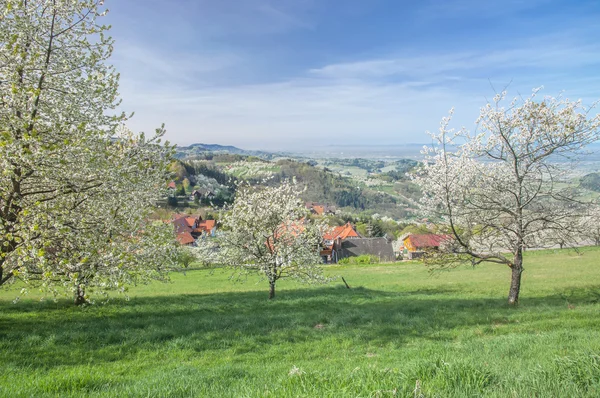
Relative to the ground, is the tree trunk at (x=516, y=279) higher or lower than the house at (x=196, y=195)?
higher

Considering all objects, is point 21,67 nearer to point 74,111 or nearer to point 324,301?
point 74,111

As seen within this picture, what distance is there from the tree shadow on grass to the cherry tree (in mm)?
1693

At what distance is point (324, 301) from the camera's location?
1941 cm

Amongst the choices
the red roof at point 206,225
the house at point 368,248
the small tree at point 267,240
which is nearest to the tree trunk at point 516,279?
the small tree at point 267,240

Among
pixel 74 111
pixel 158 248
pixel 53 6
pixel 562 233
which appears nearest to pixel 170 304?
pixel 158 248

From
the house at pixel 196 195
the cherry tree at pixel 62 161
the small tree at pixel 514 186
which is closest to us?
the cherry tree at pixel 62 161

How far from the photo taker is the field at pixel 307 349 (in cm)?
424

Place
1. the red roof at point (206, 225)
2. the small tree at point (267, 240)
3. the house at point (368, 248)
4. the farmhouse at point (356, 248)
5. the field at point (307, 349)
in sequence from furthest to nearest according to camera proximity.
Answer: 1. the red roof at point (206, 225)
2. the farmhouse at point (356, 248)
3. the house at point (368, 248)
4. the small tree at point (267, 240)
5. the field at point (307, 349)

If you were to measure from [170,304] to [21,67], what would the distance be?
41.6 feet

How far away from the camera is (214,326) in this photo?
12242mm

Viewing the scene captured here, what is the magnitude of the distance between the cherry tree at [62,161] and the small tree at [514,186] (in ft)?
40.1

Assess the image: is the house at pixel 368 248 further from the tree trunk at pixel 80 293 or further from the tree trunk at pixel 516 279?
the tree trunk at pixel 80 293

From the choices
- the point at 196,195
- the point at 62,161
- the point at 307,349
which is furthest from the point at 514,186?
the point at 196,195

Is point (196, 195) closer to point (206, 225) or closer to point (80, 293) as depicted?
point (206, 225)
